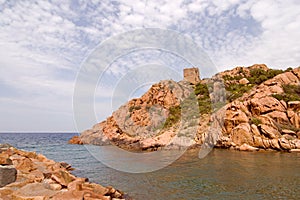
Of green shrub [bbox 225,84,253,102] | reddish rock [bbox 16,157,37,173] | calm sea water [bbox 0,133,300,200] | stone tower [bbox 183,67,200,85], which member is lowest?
calm sea water [bbox 0,133,300,200]

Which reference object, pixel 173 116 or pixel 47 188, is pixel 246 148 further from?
pixel 47 188

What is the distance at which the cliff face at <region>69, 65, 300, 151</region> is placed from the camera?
4325cm

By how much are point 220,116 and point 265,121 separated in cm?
951

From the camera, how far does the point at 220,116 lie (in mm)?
50781

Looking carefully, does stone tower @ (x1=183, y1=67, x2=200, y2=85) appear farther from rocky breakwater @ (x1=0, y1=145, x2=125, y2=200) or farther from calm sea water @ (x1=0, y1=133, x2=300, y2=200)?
rocky breakwater @ (x1=0, y1=145, x2=125, y2=200)

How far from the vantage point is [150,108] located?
74438 millimetres

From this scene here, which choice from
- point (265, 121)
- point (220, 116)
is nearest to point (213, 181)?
point (265, 121)

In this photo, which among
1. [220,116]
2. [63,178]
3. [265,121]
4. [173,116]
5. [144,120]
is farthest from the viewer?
[144,120]

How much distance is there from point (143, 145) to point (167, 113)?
71.5 ft

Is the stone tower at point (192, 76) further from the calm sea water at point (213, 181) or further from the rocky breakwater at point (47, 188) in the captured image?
the rocky breakwater at point (47, 188)

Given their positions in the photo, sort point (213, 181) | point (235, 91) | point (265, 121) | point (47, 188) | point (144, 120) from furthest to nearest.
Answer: point (144, 120), point (235, 91), point (265, 121), point (213, 181), point (47, 188)

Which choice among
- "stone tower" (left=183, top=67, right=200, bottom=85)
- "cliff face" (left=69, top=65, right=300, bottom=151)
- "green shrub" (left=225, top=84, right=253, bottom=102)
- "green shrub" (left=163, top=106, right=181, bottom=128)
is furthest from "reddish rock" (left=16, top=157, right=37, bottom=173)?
"stone tower" (left=183, top=67, right=200, bottom=85)

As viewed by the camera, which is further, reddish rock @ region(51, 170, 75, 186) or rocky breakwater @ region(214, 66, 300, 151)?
rocky breakwater @ region(214, 66, 300, 151)

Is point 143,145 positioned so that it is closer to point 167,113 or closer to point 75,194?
point 167,113
